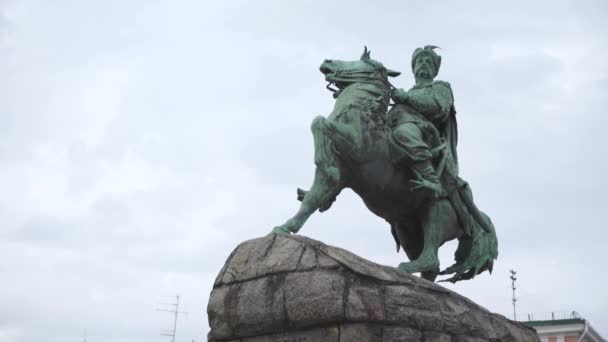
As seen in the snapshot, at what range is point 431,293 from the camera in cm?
787

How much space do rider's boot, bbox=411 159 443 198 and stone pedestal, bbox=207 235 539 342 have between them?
1205mm

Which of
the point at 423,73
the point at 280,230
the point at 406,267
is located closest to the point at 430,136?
the point at 423,73

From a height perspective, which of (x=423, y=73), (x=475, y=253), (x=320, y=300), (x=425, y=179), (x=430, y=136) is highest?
(x=423, y=73)

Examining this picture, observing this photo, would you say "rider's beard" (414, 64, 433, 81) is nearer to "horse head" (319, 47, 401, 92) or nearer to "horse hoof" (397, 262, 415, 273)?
"horse head" (319, 47, 401, 92)

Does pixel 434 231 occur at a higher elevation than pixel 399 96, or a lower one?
lower

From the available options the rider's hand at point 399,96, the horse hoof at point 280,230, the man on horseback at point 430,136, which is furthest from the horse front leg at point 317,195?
the rider's hand at point 399,96

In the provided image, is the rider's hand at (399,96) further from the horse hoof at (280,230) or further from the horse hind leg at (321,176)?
the horse hoof at (280,230)

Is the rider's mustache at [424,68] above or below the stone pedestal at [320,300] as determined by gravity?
above

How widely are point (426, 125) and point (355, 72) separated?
0.92 meters

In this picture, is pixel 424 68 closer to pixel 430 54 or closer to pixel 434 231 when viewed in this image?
pixel 430 54

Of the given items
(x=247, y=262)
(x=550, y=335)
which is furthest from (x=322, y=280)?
(x=550, y=335)

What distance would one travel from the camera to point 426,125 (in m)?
9.37

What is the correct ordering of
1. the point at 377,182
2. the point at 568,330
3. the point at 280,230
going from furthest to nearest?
the point at 568,330 < the point at 377,182 < the point at 280,230

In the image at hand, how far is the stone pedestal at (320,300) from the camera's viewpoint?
7160 mm
